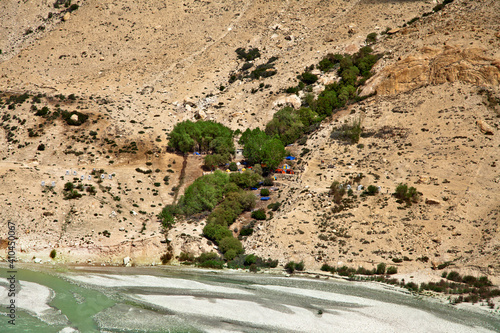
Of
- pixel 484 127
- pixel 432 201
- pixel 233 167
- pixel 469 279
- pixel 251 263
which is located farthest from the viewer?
pixel 233 167

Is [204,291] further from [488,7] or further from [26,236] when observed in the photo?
[488,7]

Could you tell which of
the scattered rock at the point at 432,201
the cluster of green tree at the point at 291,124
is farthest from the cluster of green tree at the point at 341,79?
the scattered rock at the point at 432,201

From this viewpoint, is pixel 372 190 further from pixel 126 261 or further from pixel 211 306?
pixel 126 261

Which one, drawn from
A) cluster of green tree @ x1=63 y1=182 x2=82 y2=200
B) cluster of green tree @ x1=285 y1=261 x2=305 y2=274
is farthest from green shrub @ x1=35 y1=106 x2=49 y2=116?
cluster of green tree @ x1=285 y1=261 x2=305 y2=274

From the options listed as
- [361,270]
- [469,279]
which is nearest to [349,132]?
[361,270]

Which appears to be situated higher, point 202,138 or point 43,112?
point 43,112

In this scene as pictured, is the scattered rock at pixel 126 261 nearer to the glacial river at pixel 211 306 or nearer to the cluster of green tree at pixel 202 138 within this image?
the glacial river at pixel 211 306

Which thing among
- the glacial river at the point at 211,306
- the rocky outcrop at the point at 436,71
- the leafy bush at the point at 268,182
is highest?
the rocky outcrop at the point at 436,71

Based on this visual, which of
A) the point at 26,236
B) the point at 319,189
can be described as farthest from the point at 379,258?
the point at 26,236
